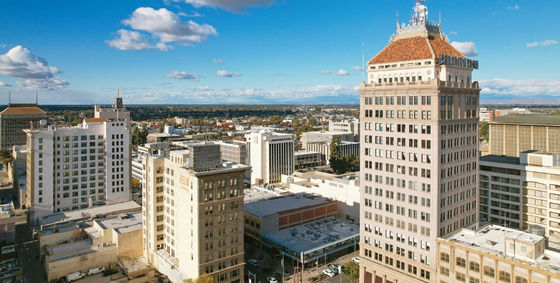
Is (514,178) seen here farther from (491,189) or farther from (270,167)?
(270,167)

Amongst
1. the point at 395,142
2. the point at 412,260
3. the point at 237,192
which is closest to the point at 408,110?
the point at 395,142

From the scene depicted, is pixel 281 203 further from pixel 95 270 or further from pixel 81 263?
pixel 81 263

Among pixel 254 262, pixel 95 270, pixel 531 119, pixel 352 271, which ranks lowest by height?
pixel 254 262

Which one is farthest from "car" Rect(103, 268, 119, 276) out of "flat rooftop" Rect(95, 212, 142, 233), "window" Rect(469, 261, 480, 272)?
"window" Rect(469, 261, 480, 272)

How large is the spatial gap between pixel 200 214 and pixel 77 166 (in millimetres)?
63589

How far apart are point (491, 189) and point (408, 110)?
126 feet

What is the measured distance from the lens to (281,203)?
4220 inches

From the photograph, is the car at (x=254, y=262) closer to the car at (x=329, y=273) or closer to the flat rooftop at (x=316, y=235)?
the flat rooftop at (x=316, y=235)

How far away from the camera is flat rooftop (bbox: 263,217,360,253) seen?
85.6m

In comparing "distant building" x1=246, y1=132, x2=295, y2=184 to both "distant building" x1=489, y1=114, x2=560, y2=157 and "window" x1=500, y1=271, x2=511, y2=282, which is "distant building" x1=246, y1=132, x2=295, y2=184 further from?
"window" x1=500, y1=271, x2=511, y2=282

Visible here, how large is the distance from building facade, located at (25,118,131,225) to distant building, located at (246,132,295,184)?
5770cm

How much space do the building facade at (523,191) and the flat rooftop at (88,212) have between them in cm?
8896

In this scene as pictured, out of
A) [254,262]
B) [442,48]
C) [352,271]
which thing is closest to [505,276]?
[352,271]

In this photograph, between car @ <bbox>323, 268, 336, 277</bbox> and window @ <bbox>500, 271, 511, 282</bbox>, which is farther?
car @ <bbox>323, 268, 336, 277</bbox>
